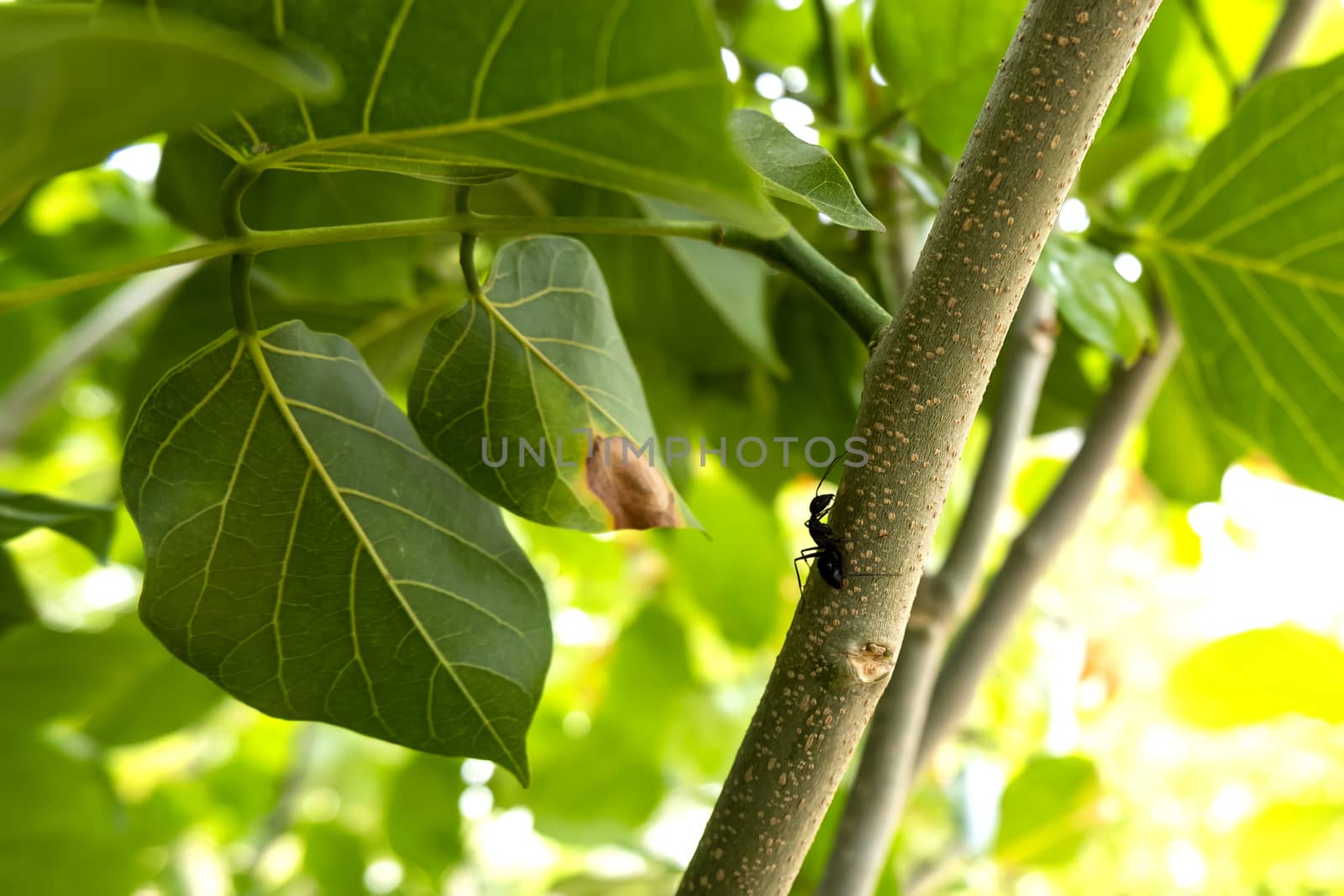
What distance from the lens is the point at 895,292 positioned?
466 millimetres

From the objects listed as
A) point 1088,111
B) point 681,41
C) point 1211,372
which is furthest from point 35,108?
point 1211,372

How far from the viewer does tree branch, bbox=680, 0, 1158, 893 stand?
212mm

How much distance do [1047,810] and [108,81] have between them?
0.64 m

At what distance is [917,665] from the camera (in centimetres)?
38

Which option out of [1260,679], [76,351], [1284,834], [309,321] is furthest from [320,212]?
[1284,834]

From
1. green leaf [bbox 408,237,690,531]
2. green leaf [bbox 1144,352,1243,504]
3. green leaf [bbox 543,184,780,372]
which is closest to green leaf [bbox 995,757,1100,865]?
green leaf [bbox 1144,352,1243,504]

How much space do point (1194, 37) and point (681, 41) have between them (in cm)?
68

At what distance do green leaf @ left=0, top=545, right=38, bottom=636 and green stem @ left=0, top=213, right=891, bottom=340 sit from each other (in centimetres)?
21

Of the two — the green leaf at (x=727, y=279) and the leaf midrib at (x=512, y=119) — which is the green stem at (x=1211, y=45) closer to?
the green leaf at (x=727, y=279)

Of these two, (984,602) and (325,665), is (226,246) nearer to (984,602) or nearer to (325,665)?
(325,665)

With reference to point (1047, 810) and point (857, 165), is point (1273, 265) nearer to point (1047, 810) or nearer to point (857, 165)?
point (857, 165)

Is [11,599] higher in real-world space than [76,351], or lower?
lower

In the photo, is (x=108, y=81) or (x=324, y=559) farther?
(x=324, y=559)

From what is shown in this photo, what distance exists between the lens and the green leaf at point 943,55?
15.5 inches
